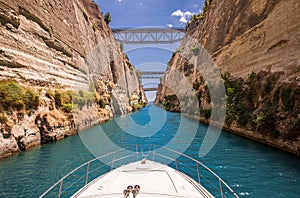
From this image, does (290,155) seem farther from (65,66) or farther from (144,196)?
(65,66)

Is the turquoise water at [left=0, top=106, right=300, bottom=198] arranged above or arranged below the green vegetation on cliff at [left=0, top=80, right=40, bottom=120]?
below

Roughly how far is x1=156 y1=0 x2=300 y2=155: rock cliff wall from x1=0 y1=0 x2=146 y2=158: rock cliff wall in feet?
39.9

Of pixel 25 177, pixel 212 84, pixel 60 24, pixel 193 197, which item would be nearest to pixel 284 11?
pixel 212 84

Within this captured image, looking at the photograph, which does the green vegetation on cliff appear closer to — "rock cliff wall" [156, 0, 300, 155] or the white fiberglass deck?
the white fiberglass deck

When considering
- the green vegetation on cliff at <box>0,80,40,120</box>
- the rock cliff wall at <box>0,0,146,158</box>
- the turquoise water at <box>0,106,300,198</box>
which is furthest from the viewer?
the rock cliff wall at <box>0,0,146,158</box>

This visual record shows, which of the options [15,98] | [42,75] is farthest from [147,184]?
[42,75]

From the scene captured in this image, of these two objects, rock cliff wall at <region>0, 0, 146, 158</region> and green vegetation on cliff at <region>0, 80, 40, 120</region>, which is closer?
green vegetation on cliff at <region>0, 80, 40, 120</region>


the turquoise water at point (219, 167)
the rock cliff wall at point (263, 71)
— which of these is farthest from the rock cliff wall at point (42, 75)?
the rock cliff wall at point (263, 71)

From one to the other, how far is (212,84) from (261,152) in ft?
38.7

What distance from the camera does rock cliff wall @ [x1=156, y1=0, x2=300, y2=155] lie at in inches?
331

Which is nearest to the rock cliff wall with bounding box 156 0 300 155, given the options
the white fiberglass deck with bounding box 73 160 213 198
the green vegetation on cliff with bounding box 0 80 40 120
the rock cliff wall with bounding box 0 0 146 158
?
the white fiberglass deck with bounding box 73 160 213 198

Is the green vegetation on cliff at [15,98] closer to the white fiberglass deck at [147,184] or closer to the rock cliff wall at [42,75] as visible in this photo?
the rock cliff wall at [42,75]

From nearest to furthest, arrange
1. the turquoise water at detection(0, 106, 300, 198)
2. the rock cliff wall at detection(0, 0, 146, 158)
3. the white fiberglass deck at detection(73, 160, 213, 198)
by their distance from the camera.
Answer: the white fiberglass deck at detection(73, 160, 213, 198) → the turquoise water at detection(0, 106, 300, 198) → the rock cliff wall at detection(0, 0, 146, 158)

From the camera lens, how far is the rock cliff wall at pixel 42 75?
8398mm
